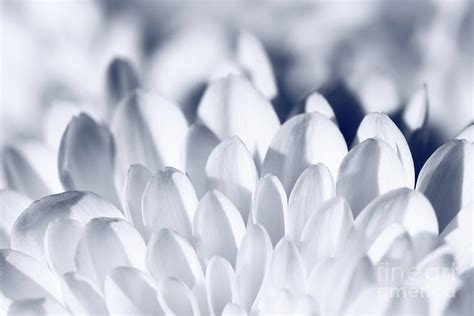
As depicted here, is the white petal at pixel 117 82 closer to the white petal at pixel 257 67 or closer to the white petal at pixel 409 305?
the white petal at pixel 257 67

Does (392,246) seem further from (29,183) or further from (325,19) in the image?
(325,19)

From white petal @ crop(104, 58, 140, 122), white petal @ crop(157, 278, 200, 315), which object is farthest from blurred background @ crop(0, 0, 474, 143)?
white petal @ crop(157, 278, 200, 315)

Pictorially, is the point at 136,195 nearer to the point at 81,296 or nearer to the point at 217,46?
the point at 81,296

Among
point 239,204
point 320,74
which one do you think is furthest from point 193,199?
point 320,74

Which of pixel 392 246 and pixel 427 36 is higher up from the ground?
pixel 427 36

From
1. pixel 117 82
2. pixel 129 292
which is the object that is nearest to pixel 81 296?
pixel 129 292
